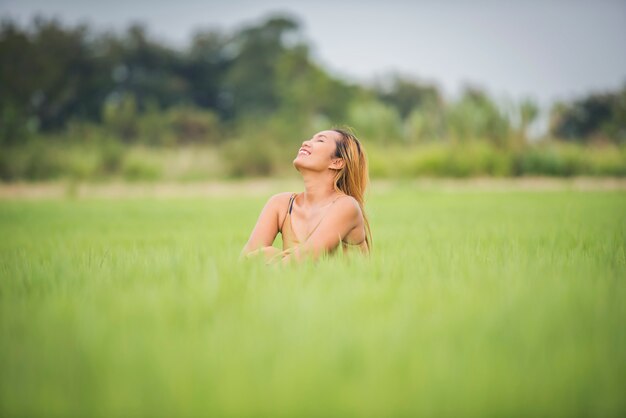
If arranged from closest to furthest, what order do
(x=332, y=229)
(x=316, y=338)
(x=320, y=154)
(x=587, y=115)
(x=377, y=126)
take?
(x=316, y=338), (x=332, y=229), (x=320, y=154), (x=377, y=126), (x=587, y=115)

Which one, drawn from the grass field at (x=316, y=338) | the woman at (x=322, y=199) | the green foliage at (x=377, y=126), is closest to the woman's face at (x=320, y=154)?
the woman at (x=322, y=199)

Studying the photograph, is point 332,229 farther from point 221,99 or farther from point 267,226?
point 221,99

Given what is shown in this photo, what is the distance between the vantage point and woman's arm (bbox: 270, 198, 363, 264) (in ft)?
8.39

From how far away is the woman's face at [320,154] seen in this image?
284 centimetres

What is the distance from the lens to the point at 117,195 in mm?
11320

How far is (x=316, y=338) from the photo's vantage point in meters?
1.35

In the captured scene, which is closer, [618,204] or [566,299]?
[566,299]

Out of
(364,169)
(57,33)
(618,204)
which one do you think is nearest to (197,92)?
(57,33)

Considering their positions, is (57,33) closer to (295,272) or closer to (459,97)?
(459,97)

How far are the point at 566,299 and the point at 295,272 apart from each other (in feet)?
3.43

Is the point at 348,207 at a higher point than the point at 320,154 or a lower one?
lower

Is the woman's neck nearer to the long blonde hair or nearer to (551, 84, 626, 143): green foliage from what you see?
the long blonde hair

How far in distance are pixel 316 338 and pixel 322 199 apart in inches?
63.8

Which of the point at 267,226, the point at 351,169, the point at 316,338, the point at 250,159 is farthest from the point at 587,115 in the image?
the point at 316,338
